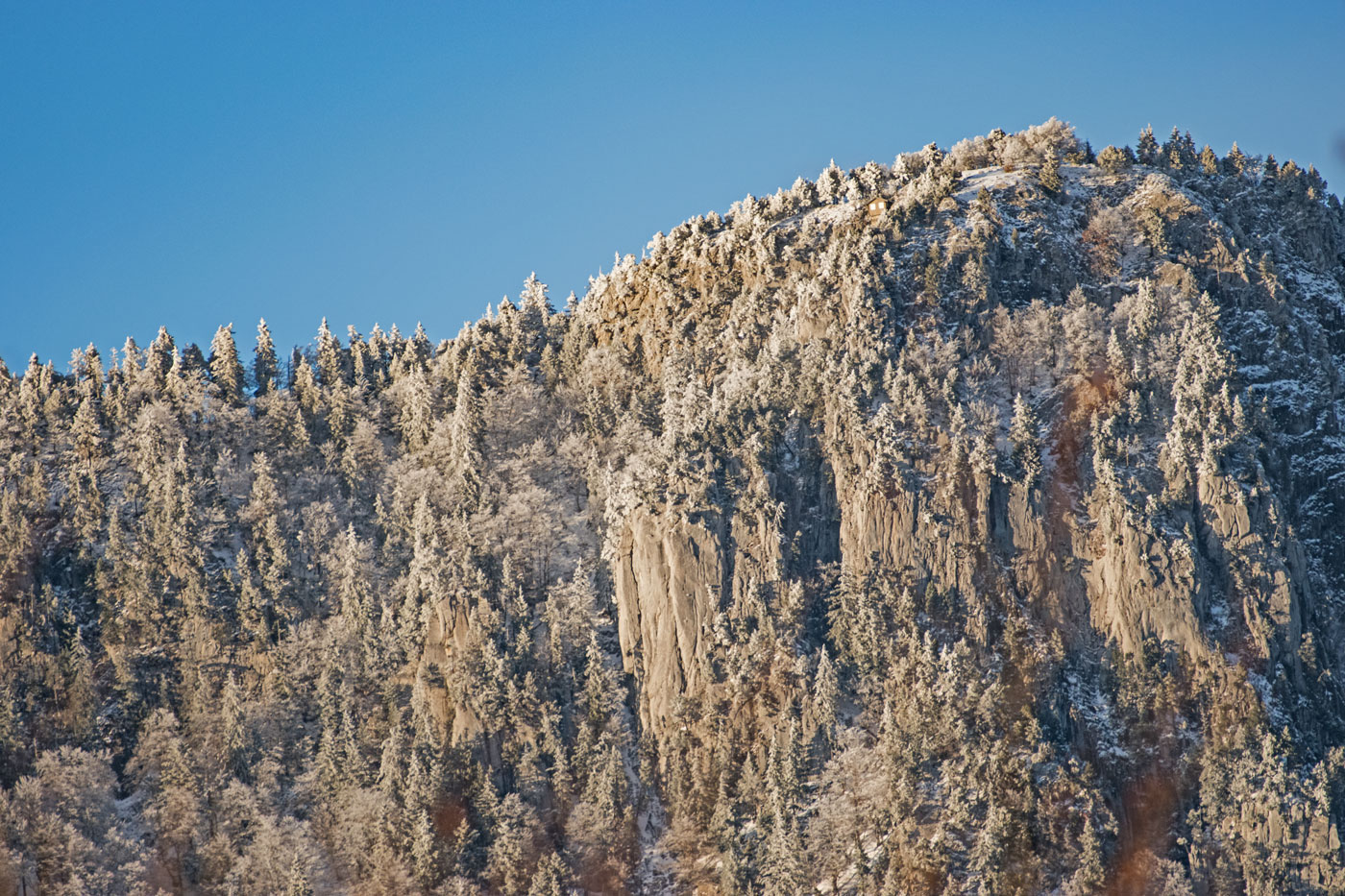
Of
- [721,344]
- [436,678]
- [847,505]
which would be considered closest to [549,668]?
[436,678]

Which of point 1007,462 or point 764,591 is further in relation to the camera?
point 1007,462

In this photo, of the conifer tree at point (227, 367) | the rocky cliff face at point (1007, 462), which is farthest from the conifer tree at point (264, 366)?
the rocky cliff face at point (1007, 462)

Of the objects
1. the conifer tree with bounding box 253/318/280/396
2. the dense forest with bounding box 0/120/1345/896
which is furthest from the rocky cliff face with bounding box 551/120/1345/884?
the conifer tree with bounding box 253/318/280/396

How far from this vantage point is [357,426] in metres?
142

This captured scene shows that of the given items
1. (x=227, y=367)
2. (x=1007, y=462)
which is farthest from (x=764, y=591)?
(x=227, y=367)

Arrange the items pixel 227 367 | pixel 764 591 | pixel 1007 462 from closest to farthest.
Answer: pixel 764 591 → pixel 1007 462 → pixel 227 367

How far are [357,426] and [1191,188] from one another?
8231 cm

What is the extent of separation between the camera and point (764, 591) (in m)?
111

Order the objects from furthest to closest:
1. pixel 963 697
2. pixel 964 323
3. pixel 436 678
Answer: pixel 964 323 < pixel 436 678 < pixel 963 697

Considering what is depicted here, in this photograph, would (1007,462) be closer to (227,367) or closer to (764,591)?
(764,591)

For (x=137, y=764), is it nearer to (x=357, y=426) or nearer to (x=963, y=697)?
(x=357, y=426)

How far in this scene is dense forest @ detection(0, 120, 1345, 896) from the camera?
99.4 m

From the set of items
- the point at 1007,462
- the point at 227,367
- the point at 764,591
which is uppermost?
the point at 227,367

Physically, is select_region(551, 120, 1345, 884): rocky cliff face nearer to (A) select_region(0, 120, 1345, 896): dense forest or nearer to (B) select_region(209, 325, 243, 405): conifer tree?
(A) select_region(0, 120, 1345, 896): dense forest
